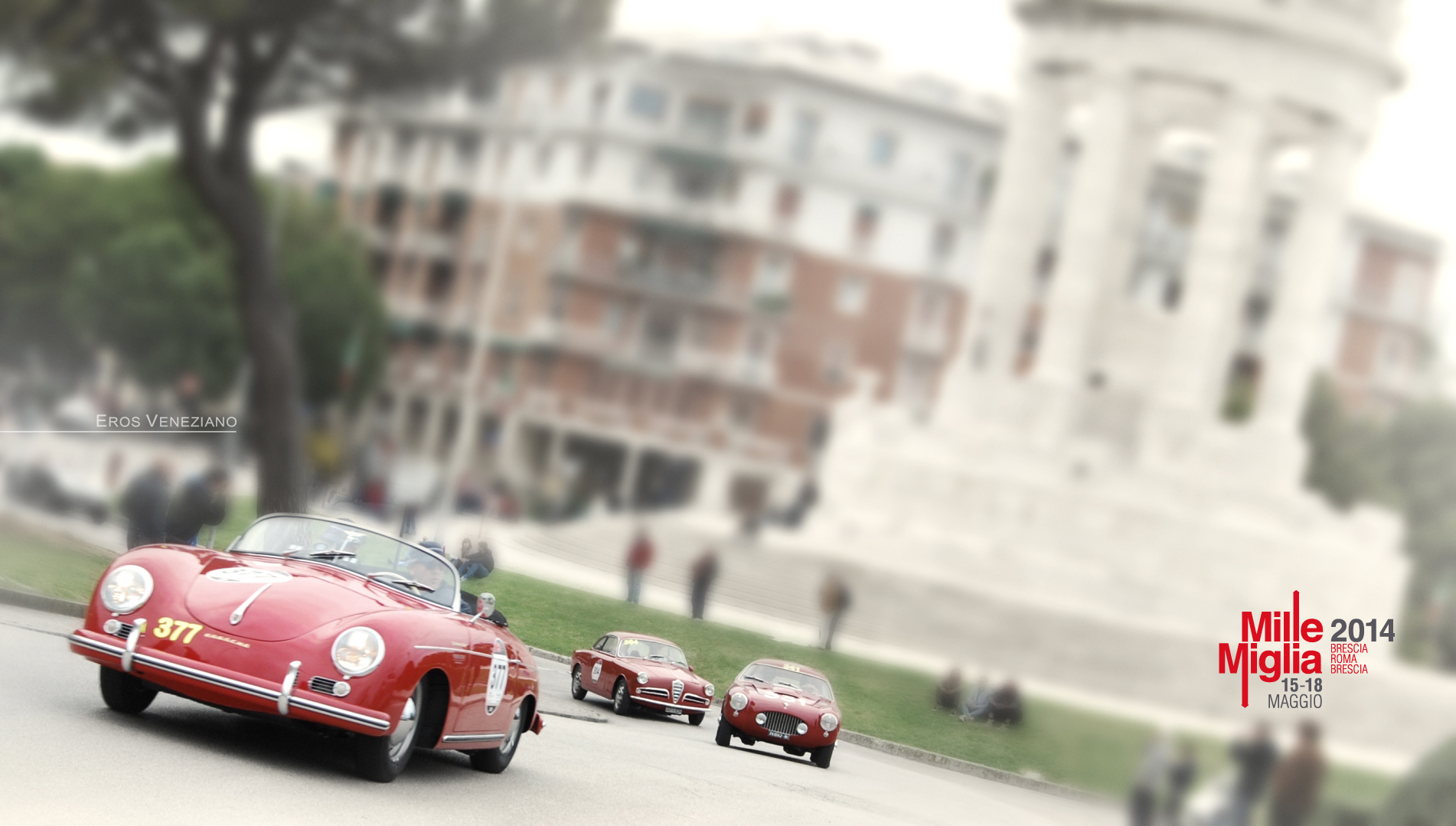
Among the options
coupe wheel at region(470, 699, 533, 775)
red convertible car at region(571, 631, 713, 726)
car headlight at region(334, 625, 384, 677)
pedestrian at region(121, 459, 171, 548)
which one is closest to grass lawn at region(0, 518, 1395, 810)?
red convertible car at region(571, 631, 713, 726)

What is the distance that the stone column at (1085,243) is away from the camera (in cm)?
2756

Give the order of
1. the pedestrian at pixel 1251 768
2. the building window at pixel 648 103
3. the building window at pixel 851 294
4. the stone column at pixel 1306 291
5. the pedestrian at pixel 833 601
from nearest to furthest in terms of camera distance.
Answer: the pedestrian at pixel 1251 768 → the building window at pixel 648 103 → the building window at pixel 851 294 → the stone column at pixel 1306 291 → the pedestrian at pixel 833 601

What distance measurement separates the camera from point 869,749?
12445mm

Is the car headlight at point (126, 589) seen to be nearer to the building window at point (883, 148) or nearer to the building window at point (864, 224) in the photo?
the building window at point (864, 224)

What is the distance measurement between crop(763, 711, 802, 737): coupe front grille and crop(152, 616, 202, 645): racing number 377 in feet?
18.8

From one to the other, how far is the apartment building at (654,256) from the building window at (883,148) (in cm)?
2

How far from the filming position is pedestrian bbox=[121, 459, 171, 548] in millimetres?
8742

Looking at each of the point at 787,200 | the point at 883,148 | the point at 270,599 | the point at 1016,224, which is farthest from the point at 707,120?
the point at 1016,224

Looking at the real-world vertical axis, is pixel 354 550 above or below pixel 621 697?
above

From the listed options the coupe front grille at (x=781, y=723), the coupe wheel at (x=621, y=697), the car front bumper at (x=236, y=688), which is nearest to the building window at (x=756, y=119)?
the coupe front grille at (x=781, y=723)

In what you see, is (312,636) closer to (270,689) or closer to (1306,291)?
(270,689)

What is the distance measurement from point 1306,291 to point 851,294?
230 inches

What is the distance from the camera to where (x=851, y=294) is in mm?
10570

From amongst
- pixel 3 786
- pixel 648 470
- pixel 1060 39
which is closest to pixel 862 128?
pixel 648 470
